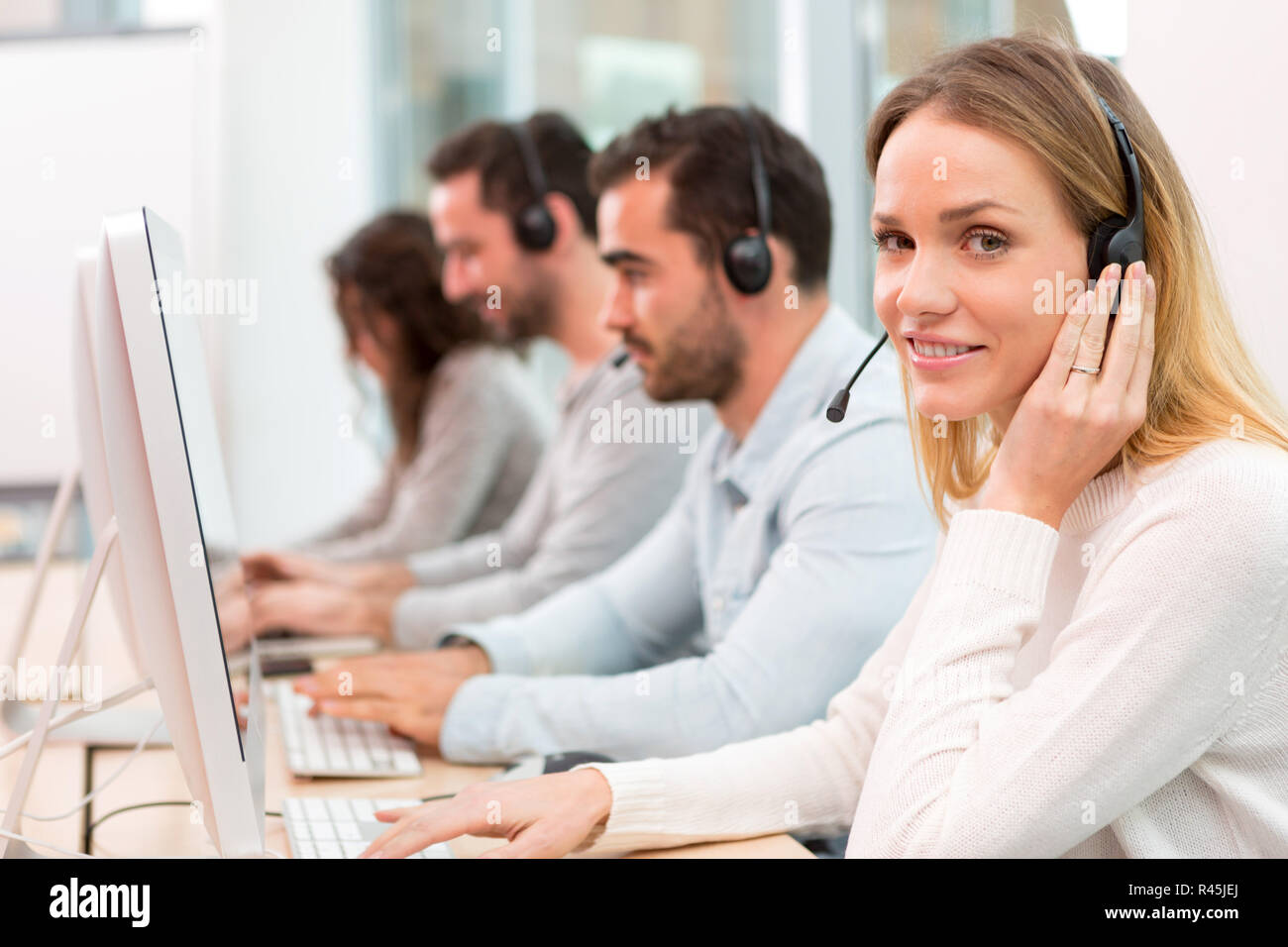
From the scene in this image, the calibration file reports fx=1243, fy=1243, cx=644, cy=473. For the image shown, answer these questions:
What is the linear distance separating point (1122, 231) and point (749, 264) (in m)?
0.57

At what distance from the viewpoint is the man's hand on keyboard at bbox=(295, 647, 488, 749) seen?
3.88 ft

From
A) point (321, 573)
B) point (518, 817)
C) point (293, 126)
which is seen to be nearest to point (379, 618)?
point (321, 573)

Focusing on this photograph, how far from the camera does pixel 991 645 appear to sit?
29.4 inches

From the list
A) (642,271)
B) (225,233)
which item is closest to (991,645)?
(642,271)

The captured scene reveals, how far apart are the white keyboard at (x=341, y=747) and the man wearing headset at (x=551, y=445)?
0.40 metres

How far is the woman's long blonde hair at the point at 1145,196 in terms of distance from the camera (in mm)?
767

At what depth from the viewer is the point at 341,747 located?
1.16m

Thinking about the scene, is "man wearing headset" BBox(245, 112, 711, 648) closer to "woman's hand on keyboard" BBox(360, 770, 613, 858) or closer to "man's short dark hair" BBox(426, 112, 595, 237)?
"man's short dark hair" BBox(426, 112, 595, 237)

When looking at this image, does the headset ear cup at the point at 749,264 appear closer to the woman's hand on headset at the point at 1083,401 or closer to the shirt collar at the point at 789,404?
the shirt collar at the point at 789,404

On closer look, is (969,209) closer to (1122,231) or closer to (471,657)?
(1122,231)

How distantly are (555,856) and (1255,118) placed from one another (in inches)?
30.3
